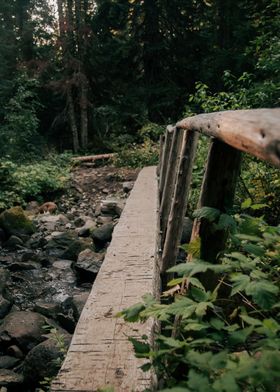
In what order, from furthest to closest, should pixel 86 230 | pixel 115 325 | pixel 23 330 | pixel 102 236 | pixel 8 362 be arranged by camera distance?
pixel 86 230 → pixel 102 236 → pixel 23 330 → pixel 8 362 → pixel 115 325

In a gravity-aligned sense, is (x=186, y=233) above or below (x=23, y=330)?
above

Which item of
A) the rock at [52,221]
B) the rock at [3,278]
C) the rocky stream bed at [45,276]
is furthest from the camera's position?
the rock at [52,221]

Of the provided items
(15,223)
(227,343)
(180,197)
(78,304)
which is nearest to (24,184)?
(15,223)

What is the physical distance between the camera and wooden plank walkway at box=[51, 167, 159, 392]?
1779 mm

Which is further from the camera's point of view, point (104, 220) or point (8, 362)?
point (104, 220)

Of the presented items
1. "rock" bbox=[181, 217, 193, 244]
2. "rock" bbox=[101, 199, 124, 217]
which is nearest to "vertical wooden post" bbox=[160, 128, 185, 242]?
A: "rock" bbox=[181, 217, 193, 244]

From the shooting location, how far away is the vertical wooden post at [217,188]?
2004 mm

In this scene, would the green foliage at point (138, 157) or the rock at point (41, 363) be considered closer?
the rock at point (41, 363)

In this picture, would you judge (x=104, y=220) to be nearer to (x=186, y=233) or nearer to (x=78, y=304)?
(x=186, y=233)

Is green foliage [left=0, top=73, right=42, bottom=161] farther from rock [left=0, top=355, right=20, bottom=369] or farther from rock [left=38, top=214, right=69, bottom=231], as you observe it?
rock [left=0, top=355, right=20, bottom=369]

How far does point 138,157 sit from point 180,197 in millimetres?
11082

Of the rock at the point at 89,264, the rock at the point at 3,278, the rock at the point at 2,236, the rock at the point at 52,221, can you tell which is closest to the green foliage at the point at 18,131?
the rock at the point at 52,221

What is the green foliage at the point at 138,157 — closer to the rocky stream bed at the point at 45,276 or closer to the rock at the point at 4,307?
the rocky stream bed at the point at 45,276

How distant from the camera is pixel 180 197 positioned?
10.7ft
